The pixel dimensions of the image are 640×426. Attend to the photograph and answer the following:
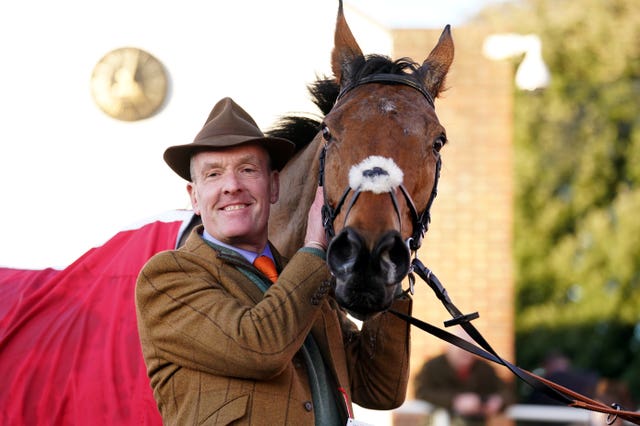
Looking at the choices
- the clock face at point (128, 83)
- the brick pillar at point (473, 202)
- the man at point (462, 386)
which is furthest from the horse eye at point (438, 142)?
the man at point (462, 386)

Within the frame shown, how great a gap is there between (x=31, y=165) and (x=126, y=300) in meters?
1.44

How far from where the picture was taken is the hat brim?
3.53 metres

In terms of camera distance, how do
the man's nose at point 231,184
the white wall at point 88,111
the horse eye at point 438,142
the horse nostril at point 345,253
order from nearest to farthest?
the horse nostril at point 345,253
the horse eye at point 438,142
the man's nose at point 231,184
the white wall at point 88,111

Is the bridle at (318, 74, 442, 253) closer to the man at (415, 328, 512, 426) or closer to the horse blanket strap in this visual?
the horse blanket strap

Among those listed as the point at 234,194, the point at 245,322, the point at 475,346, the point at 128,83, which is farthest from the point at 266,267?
the point at 128,83

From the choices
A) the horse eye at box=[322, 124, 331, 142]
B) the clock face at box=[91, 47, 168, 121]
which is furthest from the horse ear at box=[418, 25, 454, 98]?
the clock face at box=[91, 47, 168, 121]

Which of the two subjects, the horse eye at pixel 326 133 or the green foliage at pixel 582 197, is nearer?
the horse eye at pixel 326 133

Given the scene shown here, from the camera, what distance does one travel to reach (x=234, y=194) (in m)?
3.49

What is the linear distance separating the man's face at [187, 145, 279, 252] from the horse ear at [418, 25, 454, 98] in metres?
0.64

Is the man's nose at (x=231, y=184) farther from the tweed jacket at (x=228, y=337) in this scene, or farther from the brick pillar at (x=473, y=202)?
the brick pillar at (x=473, y=202)

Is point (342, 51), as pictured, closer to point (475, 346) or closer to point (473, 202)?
point (475, 346)

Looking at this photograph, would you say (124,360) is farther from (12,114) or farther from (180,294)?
(12,114)

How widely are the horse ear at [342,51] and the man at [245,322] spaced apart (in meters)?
0.33

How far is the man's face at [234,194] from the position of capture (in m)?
3.48
